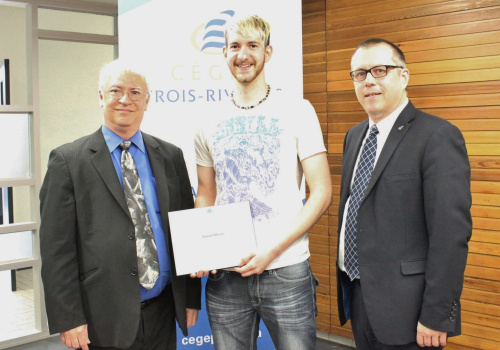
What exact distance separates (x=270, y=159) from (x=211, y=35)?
4.25ft

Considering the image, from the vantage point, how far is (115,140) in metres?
2.03

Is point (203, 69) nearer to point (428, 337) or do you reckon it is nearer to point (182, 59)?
point (182, 59)

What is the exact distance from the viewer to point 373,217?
1968mm

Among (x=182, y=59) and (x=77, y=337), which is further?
(x=182, y=59)

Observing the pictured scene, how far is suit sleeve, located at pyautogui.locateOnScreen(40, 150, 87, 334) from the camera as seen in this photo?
1.89m

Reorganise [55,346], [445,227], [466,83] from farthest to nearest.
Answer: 1. [55,346]
2. [466,83]
3. [445,227]

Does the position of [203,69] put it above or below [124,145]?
above

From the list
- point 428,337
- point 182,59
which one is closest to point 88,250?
point 428,337

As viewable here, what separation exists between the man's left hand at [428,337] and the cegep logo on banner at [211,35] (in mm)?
1975

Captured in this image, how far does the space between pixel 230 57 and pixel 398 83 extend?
0.68 meters

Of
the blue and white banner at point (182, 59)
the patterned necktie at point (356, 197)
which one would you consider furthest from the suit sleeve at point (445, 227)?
the blue and white banner at point (182, 59)

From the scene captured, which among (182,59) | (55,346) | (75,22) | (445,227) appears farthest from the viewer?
(75,22)

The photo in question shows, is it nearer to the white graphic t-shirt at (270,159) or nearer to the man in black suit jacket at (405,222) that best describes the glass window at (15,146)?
the white graphic t-shirt at (270,159)

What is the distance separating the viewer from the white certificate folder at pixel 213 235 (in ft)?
6.67
